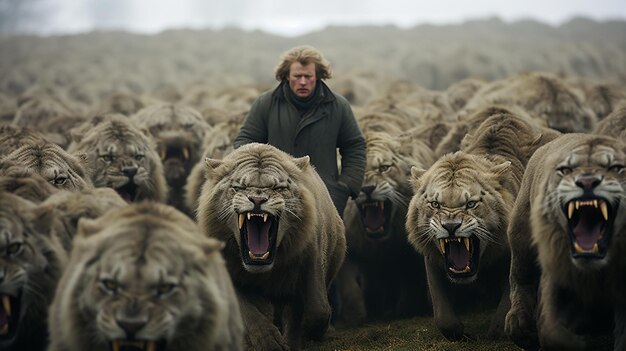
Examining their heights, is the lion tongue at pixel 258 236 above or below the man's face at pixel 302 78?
below

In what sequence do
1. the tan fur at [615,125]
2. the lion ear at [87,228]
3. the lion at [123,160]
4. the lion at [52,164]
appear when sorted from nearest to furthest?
1. the lion ear at [87,228]
2. the lion at [52,164]
3. the tan fur at [615,125]
4. the lion at [123,160]

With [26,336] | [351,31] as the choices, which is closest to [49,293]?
[26,336]

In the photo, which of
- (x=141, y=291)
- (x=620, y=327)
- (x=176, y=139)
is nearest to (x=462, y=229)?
(x=620, y=327)

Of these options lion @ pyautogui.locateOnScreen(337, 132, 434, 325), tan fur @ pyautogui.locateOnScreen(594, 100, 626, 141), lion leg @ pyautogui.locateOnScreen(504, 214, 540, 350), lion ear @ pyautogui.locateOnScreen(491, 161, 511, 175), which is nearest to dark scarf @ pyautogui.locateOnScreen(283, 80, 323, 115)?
lion @ pyautogui.locateOnScreen(337, 132, 434, 325)

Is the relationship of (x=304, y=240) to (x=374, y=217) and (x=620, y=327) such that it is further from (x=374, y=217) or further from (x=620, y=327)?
(x=374, y=217)

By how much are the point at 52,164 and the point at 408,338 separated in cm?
413

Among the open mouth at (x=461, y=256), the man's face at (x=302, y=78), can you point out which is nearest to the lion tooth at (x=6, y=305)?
the open mouth at (x=461, y=256)

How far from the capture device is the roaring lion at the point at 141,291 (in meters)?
5.93

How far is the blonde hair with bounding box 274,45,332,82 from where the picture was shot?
1076 centimetres

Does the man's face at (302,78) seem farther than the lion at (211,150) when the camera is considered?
No

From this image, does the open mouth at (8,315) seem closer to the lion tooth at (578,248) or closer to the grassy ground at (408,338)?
the grassy ground at (408,338)

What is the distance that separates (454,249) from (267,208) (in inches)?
85.1

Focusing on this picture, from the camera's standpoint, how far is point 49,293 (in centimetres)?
707

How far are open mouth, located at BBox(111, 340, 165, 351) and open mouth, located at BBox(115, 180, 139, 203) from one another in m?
6.23
